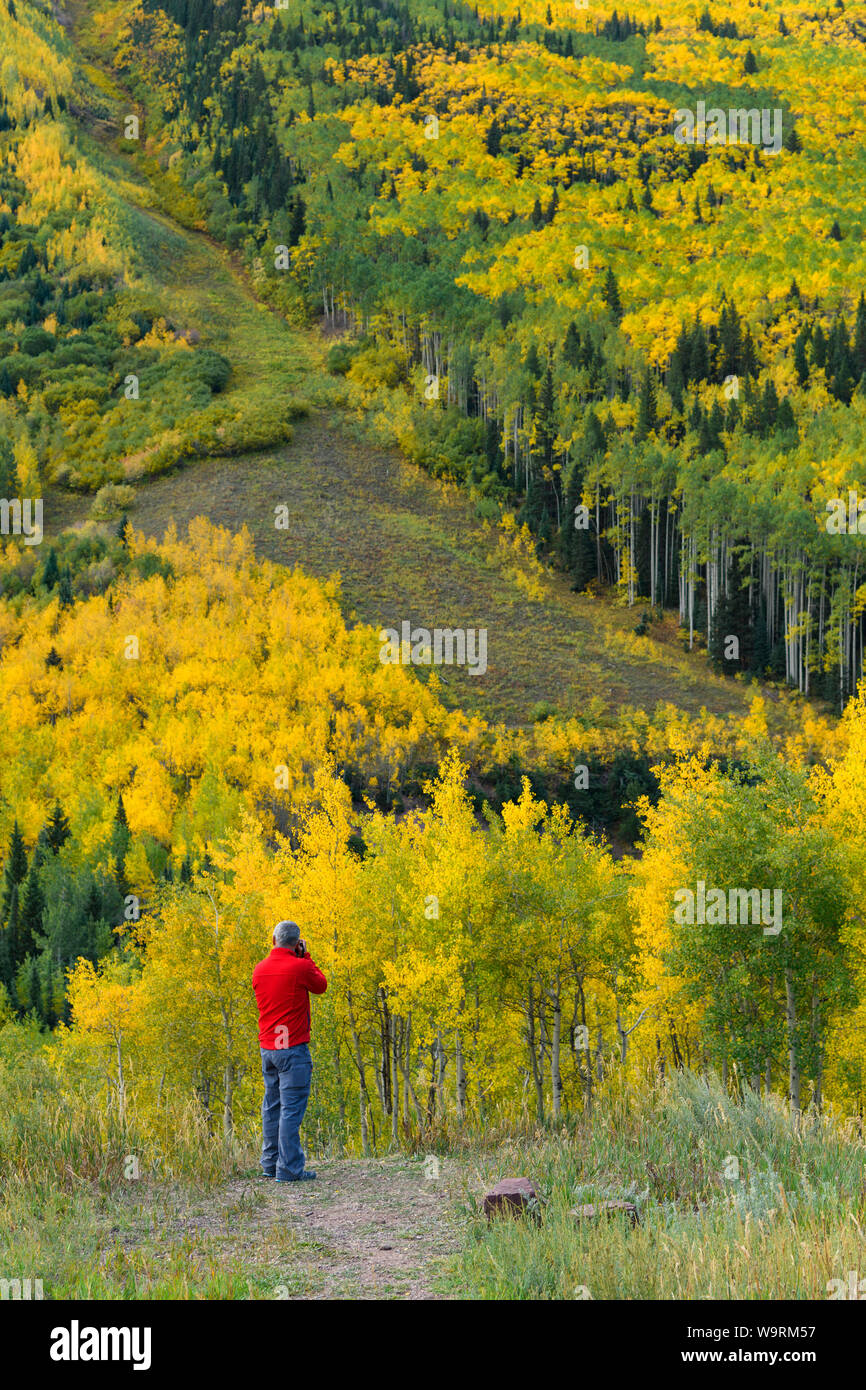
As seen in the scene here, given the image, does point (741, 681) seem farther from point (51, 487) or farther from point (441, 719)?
point (51, 487)

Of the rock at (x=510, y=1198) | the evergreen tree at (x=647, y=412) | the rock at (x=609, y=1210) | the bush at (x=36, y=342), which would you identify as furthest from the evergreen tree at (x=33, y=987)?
the bush at (x=36, y=342)

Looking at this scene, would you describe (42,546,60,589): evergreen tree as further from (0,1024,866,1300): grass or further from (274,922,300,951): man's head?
(274,922,300,951): man's head

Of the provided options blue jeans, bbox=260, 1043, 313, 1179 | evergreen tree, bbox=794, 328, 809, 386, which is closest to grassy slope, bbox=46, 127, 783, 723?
evergreen tree, bbox=794, 328, 809, 386

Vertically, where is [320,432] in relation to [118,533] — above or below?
above

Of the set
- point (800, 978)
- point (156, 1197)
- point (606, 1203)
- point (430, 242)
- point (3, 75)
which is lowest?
point (800, 978)

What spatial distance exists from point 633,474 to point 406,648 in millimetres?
30284

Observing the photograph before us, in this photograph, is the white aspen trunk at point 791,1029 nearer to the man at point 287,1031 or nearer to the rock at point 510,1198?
the man at point 287,1031

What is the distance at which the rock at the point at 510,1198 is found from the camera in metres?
8.36

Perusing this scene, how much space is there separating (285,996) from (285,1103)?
1.03 metres

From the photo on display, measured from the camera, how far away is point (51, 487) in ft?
351

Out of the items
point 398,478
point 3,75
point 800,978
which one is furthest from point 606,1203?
point 3,75

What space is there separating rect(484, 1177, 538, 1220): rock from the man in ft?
7.05

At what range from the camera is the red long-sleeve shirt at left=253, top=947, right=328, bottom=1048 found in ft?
33.0

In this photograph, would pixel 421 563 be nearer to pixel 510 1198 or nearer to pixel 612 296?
pixel 612 296
